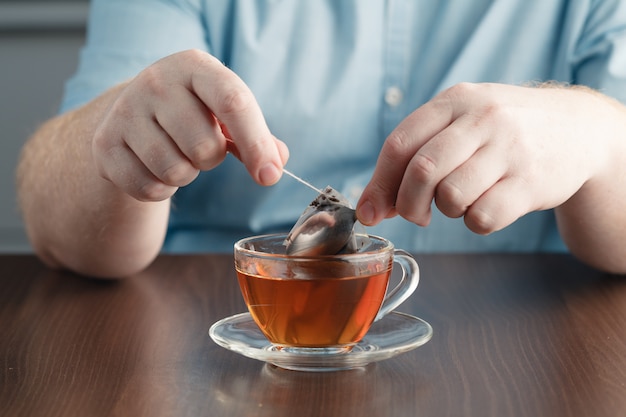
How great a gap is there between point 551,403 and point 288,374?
0.18 m

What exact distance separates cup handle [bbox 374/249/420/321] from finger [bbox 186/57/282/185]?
0.42 ft

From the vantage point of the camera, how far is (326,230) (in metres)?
0.61

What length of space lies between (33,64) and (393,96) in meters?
1.28

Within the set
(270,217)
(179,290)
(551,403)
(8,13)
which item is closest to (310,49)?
(270,217)

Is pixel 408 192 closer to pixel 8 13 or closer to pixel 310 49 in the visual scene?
pixel 310 49

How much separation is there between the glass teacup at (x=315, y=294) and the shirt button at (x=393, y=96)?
1.93 ft

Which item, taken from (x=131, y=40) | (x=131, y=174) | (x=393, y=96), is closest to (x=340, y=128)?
(x=393, y=96)

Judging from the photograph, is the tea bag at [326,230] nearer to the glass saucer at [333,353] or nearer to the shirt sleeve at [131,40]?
the glass saucer at [333,353]

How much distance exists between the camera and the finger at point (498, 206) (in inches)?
25.7

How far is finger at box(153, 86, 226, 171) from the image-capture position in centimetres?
64

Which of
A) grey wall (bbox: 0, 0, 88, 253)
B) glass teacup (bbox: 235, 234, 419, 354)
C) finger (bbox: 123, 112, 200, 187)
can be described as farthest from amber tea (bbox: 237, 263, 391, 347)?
grey wall (bbox: 0, 0, 88, 253)

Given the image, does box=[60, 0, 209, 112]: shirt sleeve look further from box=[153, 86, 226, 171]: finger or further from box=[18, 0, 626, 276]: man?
box=[153, 86, 226, 171]: finger

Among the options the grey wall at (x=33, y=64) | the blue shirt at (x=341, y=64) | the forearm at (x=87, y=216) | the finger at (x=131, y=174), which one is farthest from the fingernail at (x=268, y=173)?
the grey wall at (x=33, y=64)

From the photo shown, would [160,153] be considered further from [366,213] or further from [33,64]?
[33,64]
